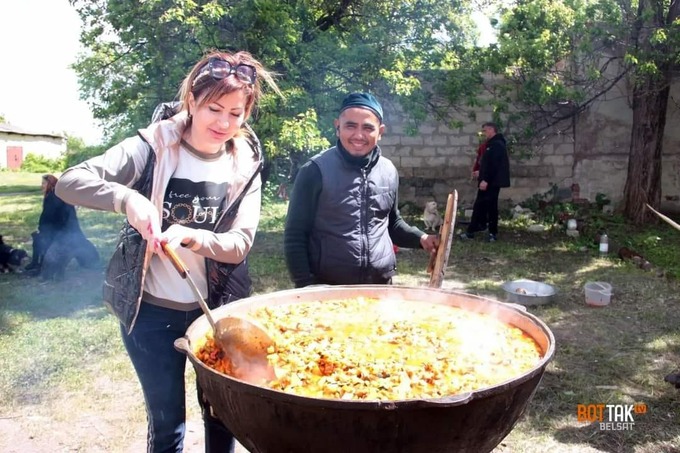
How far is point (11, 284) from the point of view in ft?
22.9

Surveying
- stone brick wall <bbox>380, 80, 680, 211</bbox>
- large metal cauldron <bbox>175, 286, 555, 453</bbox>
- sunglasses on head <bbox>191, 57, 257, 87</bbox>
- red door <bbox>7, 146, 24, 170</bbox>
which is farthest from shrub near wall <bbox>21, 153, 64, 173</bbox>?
large metal cauldron <bbox>175, 286, 555, 453</bbox>

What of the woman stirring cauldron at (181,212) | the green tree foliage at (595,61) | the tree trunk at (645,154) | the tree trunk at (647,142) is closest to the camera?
the woman stirring cauldron at (181,212)

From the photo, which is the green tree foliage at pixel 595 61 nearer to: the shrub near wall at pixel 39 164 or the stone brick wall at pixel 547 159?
the stone brick wall at pixel 547 159

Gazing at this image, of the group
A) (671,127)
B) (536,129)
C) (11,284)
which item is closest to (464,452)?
(11,284)

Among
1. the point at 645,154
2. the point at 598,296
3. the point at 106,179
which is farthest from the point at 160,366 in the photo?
the point at 645,154

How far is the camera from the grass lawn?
351 centimetres

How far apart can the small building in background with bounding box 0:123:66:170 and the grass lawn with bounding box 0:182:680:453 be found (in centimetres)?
3498

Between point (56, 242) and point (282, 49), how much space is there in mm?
3778

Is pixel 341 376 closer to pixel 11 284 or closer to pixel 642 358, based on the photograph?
pixel 642 358

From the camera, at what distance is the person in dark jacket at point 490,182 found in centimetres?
914

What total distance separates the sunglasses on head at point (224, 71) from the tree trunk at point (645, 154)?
29.9 ft

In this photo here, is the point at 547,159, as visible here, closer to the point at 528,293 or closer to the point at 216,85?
the point at 528,293

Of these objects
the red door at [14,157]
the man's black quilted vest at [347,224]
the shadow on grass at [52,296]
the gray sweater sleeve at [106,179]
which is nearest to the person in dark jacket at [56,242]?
the shadow on grass at [52,296]

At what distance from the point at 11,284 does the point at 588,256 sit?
7.62 meters
